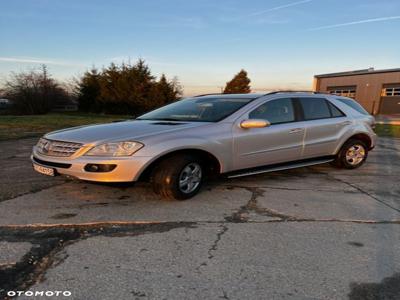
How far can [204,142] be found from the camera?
15.9ft

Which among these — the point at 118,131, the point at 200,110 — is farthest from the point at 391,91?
the point at 118,131

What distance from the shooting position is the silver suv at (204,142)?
4.34 metres

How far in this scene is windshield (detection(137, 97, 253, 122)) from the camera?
5383 millimetres

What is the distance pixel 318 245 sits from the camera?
350 cm

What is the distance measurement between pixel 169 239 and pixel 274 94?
3380mm

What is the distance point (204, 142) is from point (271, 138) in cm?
129

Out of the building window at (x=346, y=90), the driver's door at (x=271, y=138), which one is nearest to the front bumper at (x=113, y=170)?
the driver's door at (x=271, y=138)

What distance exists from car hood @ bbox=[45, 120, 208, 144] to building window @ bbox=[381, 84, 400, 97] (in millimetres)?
43834

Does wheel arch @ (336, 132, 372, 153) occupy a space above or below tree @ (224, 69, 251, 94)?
below

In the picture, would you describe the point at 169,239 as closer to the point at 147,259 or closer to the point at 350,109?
the point at 147,259

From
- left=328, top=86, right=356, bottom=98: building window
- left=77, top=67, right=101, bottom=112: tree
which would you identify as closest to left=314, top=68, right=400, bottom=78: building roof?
left=328, top=86, right=356, bottom=98: building window

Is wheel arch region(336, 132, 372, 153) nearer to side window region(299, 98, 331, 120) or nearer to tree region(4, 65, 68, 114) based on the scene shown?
side window region(299, 98, 331, 120)

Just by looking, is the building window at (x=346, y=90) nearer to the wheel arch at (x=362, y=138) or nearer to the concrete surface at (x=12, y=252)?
the wheel arch at (x=362, y=138)

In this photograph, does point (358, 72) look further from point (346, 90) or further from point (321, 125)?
point (321, 125)
